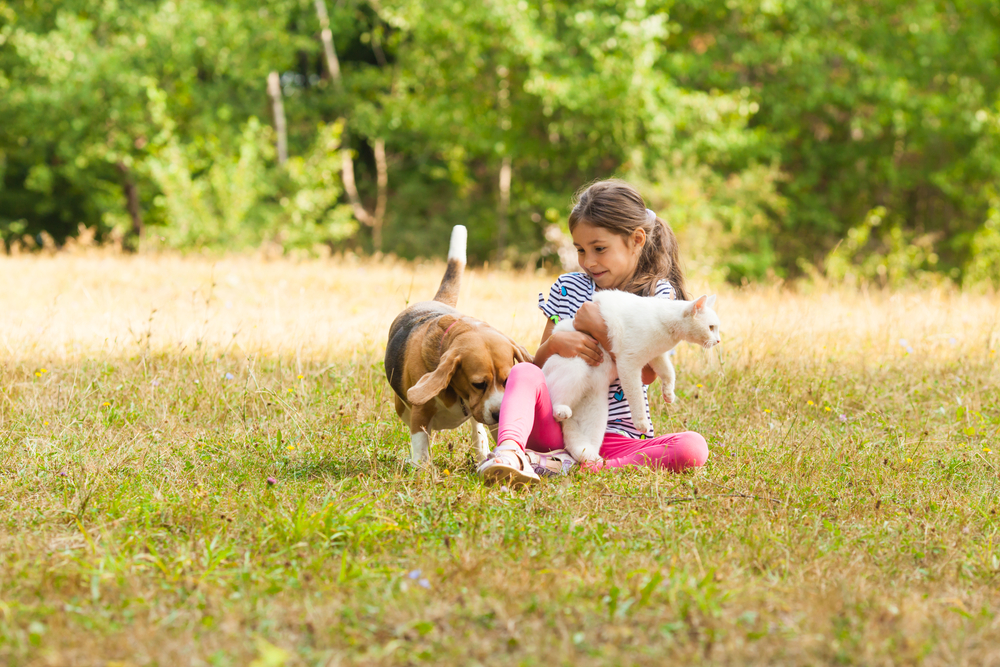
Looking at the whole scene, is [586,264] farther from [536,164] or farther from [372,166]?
[372,166]

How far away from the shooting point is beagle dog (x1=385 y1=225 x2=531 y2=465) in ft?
12.4

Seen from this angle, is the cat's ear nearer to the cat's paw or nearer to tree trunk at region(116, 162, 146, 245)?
the cat's paw

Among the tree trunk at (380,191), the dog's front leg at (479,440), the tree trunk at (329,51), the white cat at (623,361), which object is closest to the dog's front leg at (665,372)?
the white cat at (623,361)

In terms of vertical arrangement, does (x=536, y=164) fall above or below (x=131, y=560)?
above

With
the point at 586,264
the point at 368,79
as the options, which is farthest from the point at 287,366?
the point at 368,79

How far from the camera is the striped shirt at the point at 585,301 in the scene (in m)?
4.33

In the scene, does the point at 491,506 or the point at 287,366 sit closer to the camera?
the point at 491,506

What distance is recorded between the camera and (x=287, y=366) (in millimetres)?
5996

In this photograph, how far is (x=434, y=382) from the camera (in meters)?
3.69

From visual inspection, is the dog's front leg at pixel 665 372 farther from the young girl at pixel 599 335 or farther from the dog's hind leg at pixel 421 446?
the dog's hind leg at pixel 421 446

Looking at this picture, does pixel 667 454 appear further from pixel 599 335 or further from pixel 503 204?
pixel 503 204

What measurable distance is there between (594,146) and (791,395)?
37.4 feet

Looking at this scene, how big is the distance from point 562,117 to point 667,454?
1281cm

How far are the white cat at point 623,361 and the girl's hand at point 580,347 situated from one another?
0.08 feet
